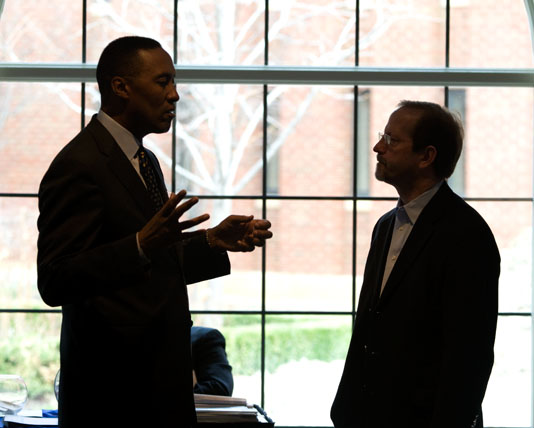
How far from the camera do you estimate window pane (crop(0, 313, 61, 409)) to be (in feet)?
15.7

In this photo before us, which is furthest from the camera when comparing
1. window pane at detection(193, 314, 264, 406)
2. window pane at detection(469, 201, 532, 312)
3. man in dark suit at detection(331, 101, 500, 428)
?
window pane at detection(469, 201, 532, 312)

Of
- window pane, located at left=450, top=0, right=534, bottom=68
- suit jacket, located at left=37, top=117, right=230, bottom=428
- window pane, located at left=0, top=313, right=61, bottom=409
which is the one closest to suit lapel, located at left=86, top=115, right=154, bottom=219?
suit jacket, located at left=37, top=117, right=230, bottom=428

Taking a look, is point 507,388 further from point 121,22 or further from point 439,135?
point 439,135

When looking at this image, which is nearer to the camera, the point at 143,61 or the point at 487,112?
the point at 143,61

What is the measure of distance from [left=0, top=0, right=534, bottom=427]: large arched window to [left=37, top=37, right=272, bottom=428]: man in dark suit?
7.58ft

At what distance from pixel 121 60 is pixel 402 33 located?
5321mm

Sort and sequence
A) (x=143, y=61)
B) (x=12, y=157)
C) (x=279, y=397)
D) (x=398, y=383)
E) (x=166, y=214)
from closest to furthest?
(x=166, y=214) → (x=143, y=61) → (x=398, y=383) → (x=279, y=397) → (x=12, y=157)

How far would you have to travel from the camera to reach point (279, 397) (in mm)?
5348

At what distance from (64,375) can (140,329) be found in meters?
0.19

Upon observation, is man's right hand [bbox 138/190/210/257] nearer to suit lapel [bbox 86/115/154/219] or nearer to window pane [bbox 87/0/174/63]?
suit lapel [bbox 86/115/154/219]

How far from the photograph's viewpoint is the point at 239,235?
2.05 metres

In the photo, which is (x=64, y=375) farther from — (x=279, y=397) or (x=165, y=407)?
(x=279, y=397)

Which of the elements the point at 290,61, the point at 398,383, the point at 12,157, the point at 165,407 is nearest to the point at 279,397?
the point at 12,157

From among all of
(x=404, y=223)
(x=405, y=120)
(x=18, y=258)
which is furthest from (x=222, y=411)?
(x=18, y=258)
